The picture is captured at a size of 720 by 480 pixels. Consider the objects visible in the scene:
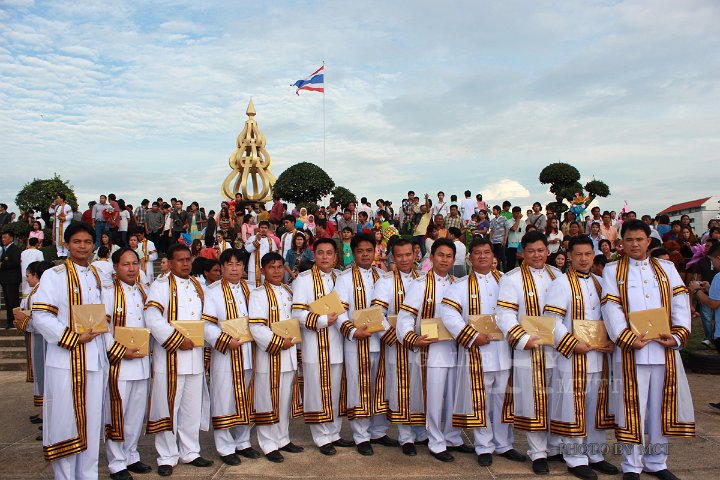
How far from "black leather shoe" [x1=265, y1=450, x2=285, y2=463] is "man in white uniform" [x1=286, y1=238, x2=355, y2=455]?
0.39 metres

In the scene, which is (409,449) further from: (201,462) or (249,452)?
(201,462)

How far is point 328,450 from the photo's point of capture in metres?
5.65

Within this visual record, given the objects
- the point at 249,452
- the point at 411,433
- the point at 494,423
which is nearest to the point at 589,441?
the point at 494,423

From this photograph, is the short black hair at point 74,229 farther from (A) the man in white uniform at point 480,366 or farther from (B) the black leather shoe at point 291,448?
(A) the man in white uniform at point 480,366

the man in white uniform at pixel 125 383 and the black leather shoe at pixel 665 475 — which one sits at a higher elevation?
the man in white uniform at pixel 125 383

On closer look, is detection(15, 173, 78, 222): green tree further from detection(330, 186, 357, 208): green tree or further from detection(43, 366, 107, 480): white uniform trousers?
detection(43, 366, 107, 480): white uniform trousers

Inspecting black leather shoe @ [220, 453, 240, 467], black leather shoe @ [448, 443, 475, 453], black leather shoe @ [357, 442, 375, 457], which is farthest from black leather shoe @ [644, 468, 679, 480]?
black leather shoe @ [220, 453, 240, 467]

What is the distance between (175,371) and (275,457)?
120 centimetres

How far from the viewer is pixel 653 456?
15.8 feet

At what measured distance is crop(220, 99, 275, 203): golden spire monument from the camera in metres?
24.2

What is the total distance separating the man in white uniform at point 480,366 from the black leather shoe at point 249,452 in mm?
1869

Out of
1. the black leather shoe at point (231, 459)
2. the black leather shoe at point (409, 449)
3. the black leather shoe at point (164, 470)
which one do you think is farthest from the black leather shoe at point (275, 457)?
the black leather shoe at point (409, 449)

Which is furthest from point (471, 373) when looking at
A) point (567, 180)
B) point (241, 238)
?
point (567, 180)

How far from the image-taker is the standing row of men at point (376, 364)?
15.6 feet
